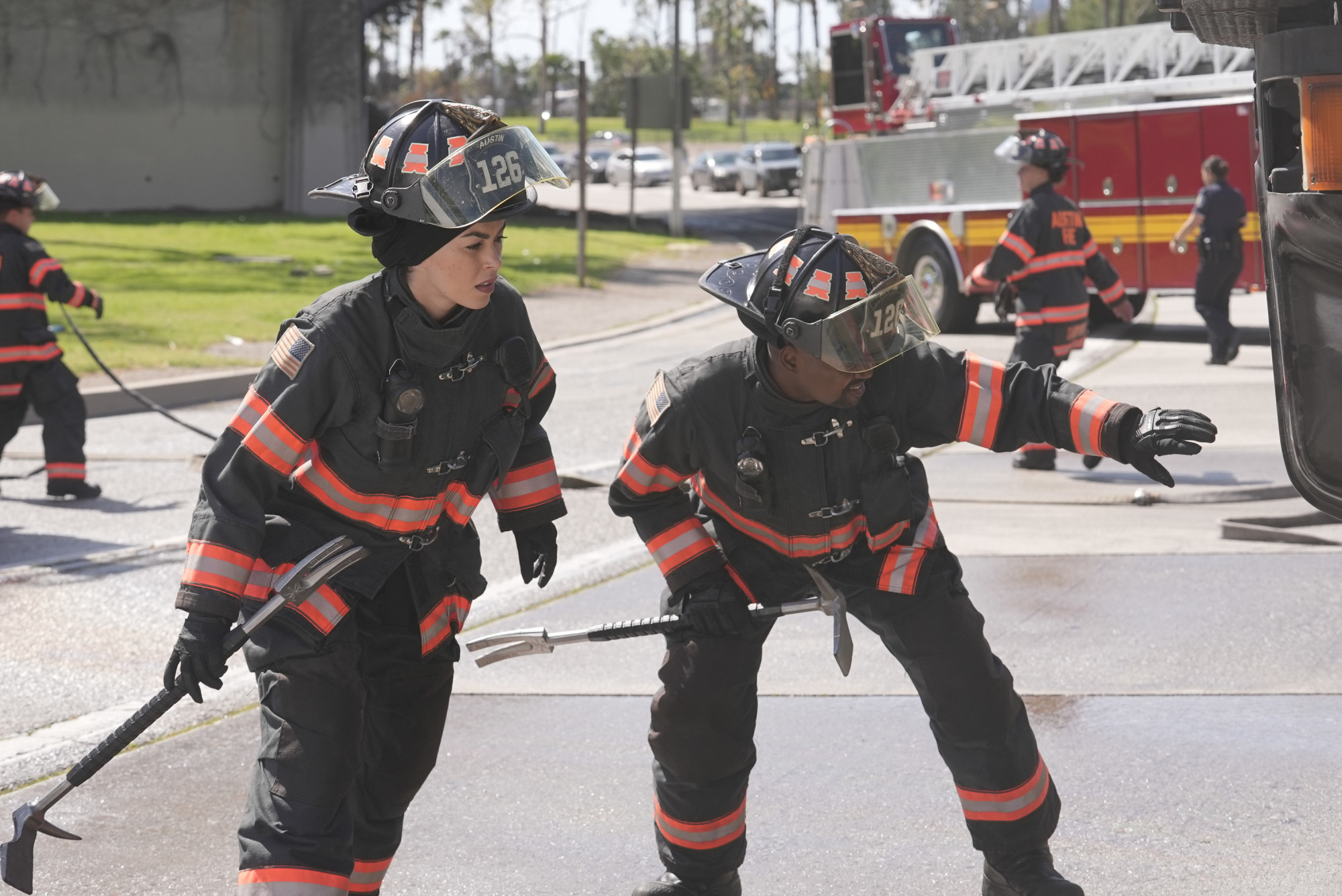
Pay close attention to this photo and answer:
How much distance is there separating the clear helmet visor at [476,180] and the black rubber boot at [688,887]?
146 centimetres

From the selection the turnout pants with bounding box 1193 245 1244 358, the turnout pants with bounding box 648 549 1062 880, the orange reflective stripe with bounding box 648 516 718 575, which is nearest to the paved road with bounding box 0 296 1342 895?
the turnout pants with bounding box 648 549 1062 880

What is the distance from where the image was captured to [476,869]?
12.2 ft

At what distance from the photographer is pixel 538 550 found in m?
3.37

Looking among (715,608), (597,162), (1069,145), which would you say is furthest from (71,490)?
(597,162)

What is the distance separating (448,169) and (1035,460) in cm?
638

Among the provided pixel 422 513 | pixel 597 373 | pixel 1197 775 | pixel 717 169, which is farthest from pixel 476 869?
pixel 717 169

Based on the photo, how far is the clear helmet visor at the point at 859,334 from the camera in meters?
3.00

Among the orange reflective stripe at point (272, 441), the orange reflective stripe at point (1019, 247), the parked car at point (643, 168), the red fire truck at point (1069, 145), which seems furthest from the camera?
the parked car at point (643, 168)

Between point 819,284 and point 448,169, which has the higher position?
point 448,169

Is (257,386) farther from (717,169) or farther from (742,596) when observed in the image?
(717,169)

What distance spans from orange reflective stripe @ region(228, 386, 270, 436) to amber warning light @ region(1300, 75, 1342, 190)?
202 centimetres

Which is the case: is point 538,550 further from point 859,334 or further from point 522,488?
point 859,334

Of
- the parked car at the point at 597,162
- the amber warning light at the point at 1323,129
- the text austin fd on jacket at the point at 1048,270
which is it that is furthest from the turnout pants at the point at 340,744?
the parked car at the point at 597,162

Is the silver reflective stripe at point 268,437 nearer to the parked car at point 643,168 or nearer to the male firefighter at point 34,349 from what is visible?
the male firefighter at point 34,349
